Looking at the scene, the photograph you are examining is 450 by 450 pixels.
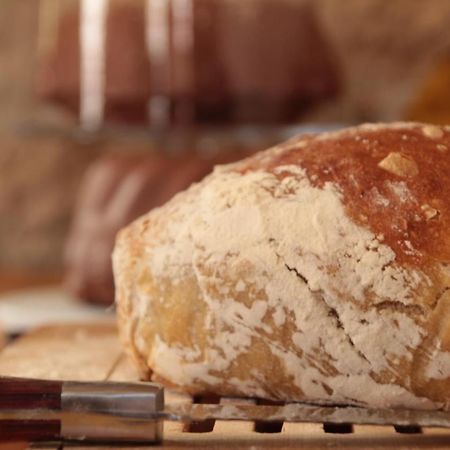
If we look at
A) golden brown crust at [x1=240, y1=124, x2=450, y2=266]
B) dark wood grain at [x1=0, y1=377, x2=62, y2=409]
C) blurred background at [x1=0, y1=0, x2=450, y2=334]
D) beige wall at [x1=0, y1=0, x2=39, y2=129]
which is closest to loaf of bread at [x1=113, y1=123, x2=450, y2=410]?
golden brown crust at [x1=240, y1=124, x2=450, y2=266]

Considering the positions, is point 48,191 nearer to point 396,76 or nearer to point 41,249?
point 41,249

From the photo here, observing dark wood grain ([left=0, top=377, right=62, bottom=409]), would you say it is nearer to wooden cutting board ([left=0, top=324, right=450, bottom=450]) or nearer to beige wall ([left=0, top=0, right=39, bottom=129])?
wooden cutting board ([left=0, top=324, right=450, bottom=450])

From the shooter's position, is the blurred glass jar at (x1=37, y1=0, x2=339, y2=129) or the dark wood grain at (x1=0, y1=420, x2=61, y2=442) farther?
the blurred glass jar at (x1=37, y1=0, x2=339, y2=129)

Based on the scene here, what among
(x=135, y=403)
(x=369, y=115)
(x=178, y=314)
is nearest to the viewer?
(x=135, y=403)

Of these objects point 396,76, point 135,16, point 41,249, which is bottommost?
point 41,249

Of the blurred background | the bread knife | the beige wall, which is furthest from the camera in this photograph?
the beige wall

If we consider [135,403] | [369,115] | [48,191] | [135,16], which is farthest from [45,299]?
[135,403]
